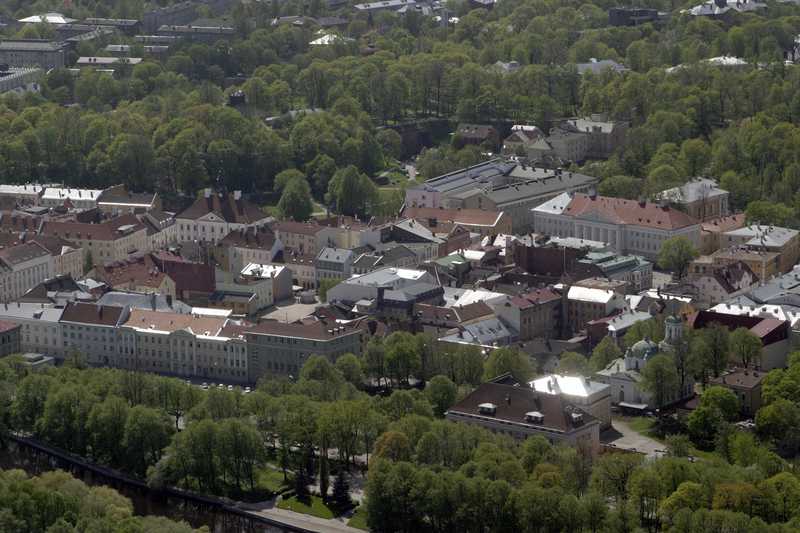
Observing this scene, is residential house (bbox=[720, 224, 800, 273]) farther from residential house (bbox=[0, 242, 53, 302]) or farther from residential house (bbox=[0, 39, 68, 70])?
residential house (bbox=[0, 39, 68, 70])

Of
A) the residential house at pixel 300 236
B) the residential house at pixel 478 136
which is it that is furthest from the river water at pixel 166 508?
the residential house at pixel 478 136

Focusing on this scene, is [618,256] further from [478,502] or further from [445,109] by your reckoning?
[445,109]

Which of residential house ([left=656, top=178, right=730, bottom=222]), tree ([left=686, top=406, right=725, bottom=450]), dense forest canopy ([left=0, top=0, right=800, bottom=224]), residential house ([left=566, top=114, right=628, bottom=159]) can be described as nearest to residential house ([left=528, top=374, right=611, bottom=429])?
tree ([left=686, top=406, right=725, bottom=450])

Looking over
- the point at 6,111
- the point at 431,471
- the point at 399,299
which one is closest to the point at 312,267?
the point at 399,299

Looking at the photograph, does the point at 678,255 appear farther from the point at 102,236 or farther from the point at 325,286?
the point at 102,236

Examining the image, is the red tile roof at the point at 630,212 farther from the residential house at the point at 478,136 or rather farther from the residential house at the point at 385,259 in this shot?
the residential house at the point at 478,136
